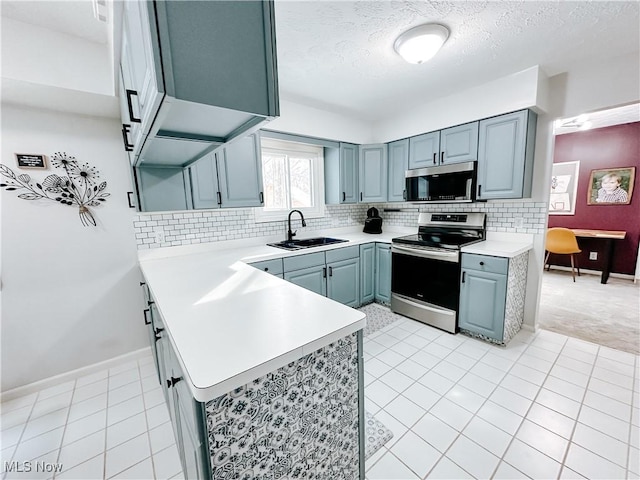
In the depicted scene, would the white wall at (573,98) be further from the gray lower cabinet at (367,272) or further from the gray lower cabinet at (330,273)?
the gray lower cabinet at (330,273)

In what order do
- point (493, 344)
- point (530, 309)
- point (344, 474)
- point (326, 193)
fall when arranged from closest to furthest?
point (344, 474), point (493, 344), point (530, 309), point (326, 193)

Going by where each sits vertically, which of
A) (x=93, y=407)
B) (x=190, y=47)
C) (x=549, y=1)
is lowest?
(x=93, y=407)

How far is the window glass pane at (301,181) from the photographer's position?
3.29 meters

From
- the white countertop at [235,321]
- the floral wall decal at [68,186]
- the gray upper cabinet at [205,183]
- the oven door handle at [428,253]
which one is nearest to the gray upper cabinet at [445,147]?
the oven door handle at [428,253]

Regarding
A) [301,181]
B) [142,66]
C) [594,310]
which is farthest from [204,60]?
[594,310]

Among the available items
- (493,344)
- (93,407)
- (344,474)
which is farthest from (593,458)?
(93,407)

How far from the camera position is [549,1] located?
4.81 feet

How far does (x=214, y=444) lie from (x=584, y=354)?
10.0ft

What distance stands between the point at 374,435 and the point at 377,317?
1.56 meters

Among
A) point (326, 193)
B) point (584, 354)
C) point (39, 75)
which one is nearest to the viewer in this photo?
point (39, 75)

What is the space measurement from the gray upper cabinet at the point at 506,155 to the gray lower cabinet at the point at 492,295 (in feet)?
2.14

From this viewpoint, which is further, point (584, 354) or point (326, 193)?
point (326, 193)

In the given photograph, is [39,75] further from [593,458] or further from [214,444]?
[593,458]

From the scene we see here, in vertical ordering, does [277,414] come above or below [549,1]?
below
